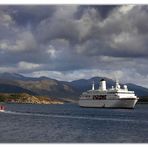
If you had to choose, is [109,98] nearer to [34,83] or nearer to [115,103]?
[115,103]

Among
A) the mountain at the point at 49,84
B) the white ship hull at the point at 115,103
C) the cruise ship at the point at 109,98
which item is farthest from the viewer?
the white ship hull at the point at 115,103

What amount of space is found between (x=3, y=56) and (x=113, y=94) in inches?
1041

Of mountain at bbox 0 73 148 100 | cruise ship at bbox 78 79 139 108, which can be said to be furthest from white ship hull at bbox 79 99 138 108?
mountain at bbox 0 73 148 100

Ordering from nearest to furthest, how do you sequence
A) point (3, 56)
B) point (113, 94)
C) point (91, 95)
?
1. point (3, 56)
2. point (113, 94)
3. point (91, 95)

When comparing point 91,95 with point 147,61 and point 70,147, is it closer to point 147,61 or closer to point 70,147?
point 147,61

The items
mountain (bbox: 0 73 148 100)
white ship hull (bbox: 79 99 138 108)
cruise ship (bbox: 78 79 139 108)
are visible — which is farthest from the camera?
white ship hull (bbox: 79 99 138 108)

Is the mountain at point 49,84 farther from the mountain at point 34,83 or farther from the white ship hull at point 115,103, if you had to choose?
the white ship hull at point 115,103

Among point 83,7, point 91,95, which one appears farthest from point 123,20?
point 91,95

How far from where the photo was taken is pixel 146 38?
42.5ft

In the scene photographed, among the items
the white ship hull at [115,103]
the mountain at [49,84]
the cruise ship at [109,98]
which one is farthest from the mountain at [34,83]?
the white ship hull at [115,103]

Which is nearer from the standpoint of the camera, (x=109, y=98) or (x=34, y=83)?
(x=34, y=83)

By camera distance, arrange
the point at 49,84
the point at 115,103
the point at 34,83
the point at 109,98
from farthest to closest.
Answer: the point at 109,98 < the point at 115,103 < the point at 34,83 < the point at 49,84

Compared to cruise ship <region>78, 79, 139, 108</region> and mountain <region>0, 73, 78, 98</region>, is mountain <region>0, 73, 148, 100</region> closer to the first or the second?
mountain <region>0, 73, 78, 98</region>

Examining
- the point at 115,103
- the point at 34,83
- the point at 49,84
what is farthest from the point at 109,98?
the point at 49,84
